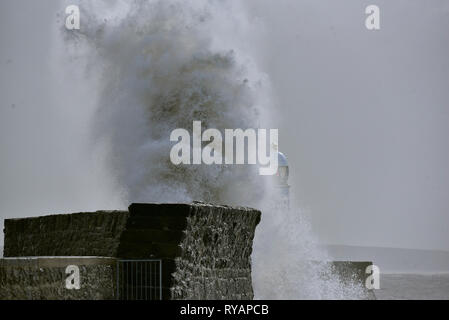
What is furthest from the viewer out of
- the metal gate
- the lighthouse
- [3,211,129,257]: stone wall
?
the lighthouse

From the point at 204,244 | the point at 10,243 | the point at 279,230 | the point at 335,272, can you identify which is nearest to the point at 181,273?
the point at 204,244

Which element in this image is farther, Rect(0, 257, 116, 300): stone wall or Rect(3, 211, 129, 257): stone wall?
Rect(3, 211, 129, 257): stone wall

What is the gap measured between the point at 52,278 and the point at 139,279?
1.24 meters

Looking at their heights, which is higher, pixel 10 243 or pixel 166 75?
pixel 166 75

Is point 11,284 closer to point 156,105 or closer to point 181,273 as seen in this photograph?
point 181,273

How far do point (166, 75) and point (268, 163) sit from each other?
11.4ft

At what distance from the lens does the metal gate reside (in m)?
10.9

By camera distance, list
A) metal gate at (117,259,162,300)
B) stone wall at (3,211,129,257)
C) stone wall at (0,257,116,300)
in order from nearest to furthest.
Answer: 1. stone wall at (0,257,116,300)
2. metal gate at (117,259,162,300)
3. stone wall at (3,211,129,257)

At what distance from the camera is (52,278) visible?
10.1 metres

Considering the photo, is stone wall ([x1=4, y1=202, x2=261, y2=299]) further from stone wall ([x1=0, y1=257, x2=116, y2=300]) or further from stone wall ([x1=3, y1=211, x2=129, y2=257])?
stone wall ([x1=0, y1=257, x2=116, y2=300])

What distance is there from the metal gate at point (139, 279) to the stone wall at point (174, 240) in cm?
9

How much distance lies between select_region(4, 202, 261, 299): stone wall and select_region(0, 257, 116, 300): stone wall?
51cm

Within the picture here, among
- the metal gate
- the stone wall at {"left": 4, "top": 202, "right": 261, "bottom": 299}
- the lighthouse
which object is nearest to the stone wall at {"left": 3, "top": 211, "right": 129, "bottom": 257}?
the stone wall at {"left": 4, "top": 202, "right": 261, "bottom": 299}

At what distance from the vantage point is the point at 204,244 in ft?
38.2
